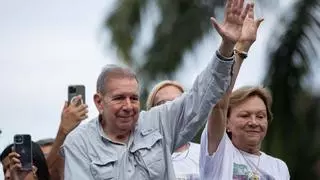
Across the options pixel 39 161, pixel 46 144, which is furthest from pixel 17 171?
pixel 46 144

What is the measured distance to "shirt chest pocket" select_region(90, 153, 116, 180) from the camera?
22.5 feet

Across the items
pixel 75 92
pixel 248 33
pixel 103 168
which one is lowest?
pixel 103 168

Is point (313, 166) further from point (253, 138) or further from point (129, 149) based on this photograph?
point (129, 149)

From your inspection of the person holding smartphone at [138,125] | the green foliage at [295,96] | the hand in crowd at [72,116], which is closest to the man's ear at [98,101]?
the person holding smartphone at [138,125]

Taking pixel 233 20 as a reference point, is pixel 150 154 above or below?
below

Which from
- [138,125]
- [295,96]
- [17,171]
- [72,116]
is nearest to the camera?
[138,125]

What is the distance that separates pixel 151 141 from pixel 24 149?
39.1 inches

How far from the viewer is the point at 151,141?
6961 mm

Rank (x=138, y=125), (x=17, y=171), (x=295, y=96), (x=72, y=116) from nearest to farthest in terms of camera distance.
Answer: (x=138, y=125), (x=17, y=171), (x=72, y=116), (x=295, y=96)

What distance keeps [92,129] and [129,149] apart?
0.28m

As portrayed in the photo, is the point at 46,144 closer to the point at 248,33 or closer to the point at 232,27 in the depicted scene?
the point at 248,33

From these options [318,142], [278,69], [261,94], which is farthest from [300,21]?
[261,94]

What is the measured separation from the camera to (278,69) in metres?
13.8

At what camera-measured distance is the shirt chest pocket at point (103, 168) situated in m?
6.86
